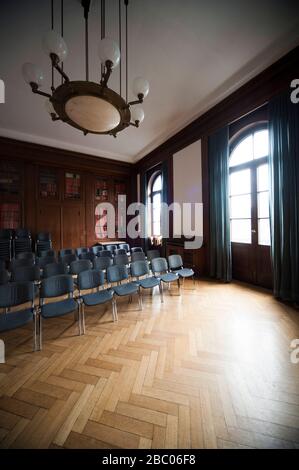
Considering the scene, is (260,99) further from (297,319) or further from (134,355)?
(134,355)

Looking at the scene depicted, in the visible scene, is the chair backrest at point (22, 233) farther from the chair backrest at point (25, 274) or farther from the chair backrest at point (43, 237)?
the chair backrest at point (25, 274)

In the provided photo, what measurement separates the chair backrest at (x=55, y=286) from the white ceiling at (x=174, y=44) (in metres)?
3.79

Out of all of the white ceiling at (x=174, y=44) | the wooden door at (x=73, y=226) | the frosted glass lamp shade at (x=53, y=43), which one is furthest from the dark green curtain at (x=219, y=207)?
the wooden door at (x=73, y=226)

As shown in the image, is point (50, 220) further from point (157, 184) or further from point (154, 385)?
point (154, 385)

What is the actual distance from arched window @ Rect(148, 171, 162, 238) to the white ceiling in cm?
308

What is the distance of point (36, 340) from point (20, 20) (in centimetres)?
449

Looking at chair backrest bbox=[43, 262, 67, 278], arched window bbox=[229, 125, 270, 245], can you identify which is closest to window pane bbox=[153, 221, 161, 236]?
arched window bbox=[229, 125, 270, 245]

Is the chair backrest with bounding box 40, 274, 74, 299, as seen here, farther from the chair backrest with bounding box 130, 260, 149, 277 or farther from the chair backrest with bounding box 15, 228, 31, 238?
the chair backrest with bounding box 15, 228, 31, 238

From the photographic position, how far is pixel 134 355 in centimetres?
214

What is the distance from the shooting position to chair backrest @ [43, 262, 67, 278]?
11.3 ft

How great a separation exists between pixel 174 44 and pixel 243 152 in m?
2.70

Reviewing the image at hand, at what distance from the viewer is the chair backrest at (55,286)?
2.67 metres

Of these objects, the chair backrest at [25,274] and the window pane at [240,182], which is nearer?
the chair backrest at [25,274]

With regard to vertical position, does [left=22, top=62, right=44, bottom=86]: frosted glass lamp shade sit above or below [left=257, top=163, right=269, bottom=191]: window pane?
above
